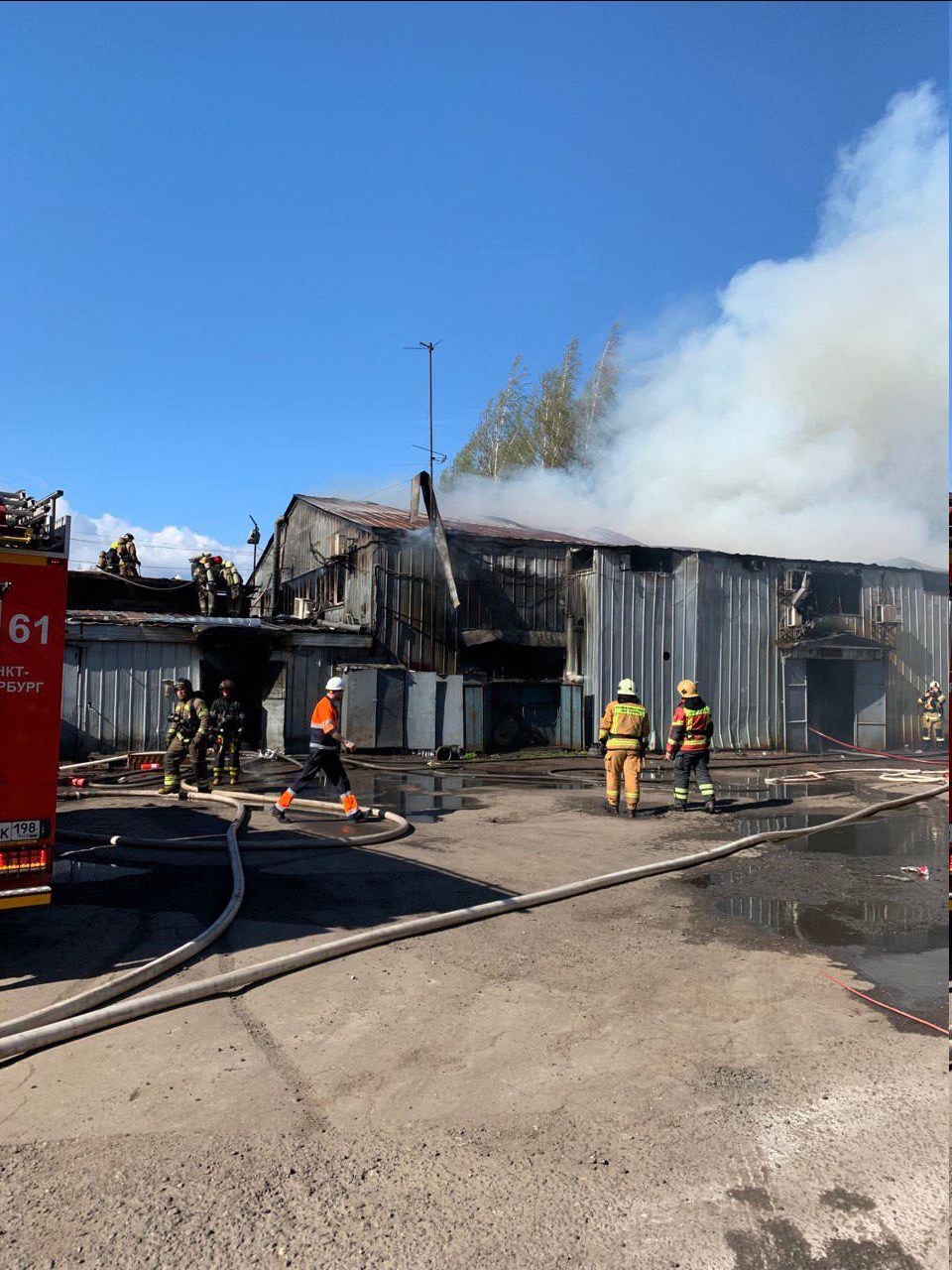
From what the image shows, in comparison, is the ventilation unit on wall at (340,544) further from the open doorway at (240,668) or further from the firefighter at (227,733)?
the firefighter at (227,733)

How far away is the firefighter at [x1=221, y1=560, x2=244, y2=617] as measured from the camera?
64.5 feet

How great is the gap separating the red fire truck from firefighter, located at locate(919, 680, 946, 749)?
21.2 m

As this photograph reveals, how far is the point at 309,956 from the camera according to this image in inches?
190

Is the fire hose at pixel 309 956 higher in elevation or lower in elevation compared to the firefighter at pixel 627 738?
lower

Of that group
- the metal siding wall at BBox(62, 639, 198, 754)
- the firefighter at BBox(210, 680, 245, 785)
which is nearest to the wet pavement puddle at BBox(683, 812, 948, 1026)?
the firefighter at BBox(210, 680, 245, 785)

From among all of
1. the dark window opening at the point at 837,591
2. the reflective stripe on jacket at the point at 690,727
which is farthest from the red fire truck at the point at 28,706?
the dark window opening at the point at 837,591

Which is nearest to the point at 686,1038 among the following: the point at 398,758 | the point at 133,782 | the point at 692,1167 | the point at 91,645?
the point at 692,1167

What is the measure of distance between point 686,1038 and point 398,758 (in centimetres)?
1420

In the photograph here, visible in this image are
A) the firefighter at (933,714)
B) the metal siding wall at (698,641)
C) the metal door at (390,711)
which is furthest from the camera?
the firefighter at (933,714)

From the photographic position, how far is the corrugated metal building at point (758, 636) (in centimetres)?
2019

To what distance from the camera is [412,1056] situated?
12.4ft

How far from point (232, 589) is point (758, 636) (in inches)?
512

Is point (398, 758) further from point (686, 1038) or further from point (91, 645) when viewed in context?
point (686, 1038)

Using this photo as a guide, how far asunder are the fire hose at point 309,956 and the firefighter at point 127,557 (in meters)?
16.6
